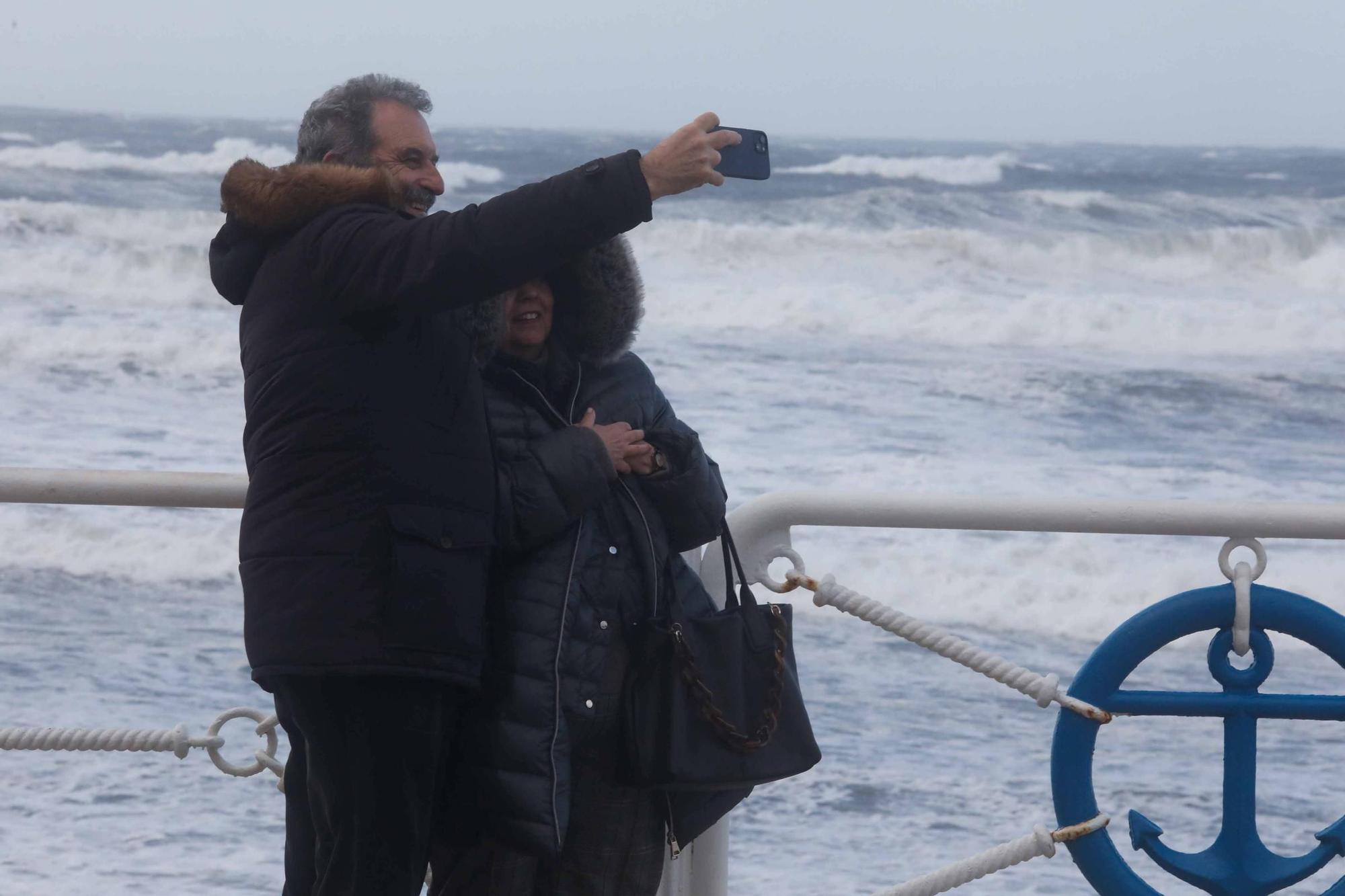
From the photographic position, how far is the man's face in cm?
167

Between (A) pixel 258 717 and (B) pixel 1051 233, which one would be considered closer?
(A) pixel 258 717

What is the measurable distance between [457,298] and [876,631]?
16.9 feet

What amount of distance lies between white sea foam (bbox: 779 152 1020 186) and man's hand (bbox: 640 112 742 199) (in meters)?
17.2

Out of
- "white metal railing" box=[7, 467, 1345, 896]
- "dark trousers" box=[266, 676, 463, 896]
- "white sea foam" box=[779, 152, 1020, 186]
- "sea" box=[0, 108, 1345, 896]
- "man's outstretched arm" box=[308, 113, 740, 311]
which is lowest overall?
"sea" box=[0, 108, 1345, 896]

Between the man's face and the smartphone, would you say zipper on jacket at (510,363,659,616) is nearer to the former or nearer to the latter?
the man's face

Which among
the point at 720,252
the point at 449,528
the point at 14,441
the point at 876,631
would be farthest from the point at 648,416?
the point at 720,252

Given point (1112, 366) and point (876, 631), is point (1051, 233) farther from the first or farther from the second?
point (876, 631)

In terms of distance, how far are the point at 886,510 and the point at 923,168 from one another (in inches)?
695

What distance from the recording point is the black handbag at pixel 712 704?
1.68m

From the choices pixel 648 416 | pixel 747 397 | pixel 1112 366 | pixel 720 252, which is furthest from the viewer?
pixel 720 252

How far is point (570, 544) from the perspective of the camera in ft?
5.48

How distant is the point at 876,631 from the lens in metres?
6.43

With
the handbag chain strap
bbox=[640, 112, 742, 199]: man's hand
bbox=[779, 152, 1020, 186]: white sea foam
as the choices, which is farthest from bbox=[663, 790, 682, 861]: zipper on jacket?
bbox=[779, 152, 1020, 186]: white sea foam

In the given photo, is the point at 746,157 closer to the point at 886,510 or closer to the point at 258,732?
the point at 886,510
